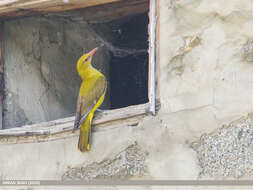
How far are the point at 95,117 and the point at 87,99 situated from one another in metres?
0.32

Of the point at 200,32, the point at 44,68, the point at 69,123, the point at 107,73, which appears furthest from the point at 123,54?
the point at 200,32

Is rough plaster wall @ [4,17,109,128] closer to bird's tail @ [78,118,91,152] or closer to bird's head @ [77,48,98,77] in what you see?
bird's head @ [77,48,98,77]

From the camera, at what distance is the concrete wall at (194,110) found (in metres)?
3.45

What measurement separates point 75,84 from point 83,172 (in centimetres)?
181

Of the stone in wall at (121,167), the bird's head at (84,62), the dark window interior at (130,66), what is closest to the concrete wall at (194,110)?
the stone in wall at (121,167)

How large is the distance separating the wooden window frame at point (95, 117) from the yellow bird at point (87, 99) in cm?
8

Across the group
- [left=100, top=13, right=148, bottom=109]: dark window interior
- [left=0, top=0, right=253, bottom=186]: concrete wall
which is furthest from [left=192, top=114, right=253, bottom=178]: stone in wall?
[left=100, top=13, right=148, bottom=109]: dark window interior

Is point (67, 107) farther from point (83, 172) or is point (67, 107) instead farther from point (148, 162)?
point (148, 162)

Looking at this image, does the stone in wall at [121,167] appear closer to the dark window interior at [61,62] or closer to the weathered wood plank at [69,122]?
the weathered wood plank at [69,122]

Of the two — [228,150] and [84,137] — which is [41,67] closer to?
[84,137]

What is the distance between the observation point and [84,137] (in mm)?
3949

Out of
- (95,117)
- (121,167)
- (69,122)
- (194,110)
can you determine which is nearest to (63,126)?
(69,122)

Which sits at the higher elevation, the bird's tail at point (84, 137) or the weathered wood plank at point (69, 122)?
the weathered wood plank at point (69, 122)

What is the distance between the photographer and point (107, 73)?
6141 millimetres
